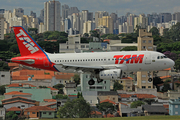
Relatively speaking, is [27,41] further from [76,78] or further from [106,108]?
[76,78]

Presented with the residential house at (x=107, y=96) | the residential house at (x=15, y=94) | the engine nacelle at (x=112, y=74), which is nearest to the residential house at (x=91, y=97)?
the residential house at (x=107, y=96)

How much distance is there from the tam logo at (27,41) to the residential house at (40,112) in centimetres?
4905

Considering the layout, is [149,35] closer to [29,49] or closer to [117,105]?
[117,105]

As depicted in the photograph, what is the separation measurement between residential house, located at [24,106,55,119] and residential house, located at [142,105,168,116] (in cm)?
2799

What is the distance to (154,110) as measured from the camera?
12456 centimetres

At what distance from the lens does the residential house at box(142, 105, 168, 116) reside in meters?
123

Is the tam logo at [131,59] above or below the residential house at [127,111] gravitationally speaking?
above

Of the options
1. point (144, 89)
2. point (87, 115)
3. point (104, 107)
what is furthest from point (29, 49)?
point (144, 89)

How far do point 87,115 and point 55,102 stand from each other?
68.5ft

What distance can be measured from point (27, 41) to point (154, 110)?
203 ft

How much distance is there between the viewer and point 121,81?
176250 mm

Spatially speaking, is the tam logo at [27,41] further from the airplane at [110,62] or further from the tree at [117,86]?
the tree at [117,86]

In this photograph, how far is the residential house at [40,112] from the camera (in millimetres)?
120144

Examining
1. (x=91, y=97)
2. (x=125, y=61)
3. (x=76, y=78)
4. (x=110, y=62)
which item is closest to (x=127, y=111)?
(x=91, y=97)
